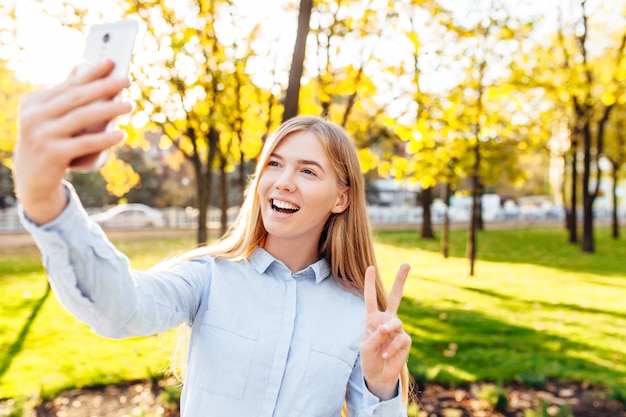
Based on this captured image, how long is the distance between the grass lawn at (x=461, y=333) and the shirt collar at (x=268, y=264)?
75cm

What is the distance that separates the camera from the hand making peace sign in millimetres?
1487

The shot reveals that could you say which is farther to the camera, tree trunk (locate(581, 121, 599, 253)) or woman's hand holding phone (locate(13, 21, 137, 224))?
tree trunk (locate(581, 121, 599, 253))

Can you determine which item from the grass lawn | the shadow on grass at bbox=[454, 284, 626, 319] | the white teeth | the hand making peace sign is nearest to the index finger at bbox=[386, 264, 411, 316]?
the hand making peace sign

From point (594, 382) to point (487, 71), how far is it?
6.99 metres

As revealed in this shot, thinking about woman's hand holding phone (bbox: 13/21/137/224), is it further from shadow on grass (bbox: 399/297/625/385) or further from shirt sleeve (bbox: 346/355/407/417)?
shadow on grass (bbox: 399/297/625/385)

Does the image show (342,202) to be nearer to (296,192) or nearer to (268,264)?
(296,192)

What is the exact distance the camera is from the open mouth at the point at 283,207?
1.73 m

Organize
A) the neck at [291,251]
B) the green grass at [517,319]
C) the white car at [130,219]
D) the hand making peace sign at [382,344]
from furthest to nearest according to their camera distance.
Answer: the white car at [130,219] → the green grass at [517,319] → the neck at [291,251] → the hand making peace sign at [382,344]

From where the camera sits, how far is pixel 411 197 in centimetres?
4803

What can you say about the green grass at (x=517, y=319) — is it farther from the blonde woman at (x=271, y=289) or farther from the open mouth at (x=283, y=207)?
the open mouth at (x=283, y=207)

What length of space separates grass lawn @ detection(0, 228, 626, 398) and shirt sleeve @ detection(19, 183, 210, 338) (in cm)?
111

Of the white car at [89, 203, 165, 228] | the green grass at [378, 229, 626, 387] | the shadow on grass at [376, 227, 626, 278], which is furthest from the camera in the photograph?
the white car at [89, 203, 165, 228]

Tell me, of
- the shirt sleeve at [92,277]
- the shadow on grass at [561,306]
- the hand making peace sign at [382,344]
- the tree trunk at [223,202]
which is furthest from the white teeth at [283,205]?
the shadow on grass at [561,306]

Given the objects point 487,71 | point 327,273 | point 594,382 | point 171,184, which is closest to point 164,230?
point 171,184
